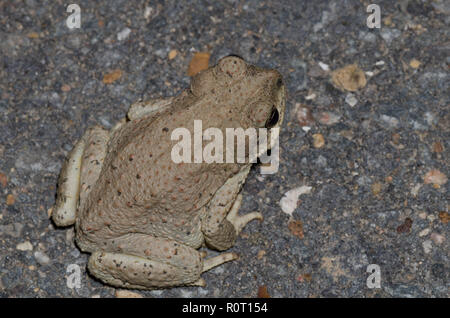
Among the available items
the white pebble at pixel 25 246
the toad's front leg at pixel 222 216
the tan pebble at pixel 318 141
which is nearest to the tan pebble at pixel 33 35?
the white pebble at pixel 25 246

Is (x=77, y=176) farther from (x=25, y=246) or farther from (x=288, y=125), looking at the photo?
(x=288, y=125)

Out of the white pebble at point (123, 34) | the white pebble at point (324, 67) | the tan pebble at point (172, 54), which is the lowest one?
the white pebble at point (324, 67)

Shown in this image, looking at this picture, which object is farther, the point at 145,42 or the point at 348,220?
the point at 145,42

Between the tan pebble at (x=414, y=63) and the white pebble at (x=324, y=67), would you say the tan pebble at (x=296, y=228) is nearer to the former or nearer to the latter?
the white pebble at (x=324, y=67)

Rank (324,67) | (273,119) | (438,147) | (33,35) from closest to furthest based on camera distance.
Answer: (273,119) < (438,147) < (324,67) < (33,35)

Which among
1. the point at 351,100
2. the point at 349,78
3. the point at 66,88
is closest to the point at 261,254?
the point at 351,100

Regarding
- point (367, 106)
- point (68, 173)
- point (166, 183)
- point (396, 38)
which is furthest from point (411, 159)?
point (68, 173)

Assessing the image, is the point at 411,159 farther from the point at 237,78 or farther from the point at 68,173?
the point at 68,173
